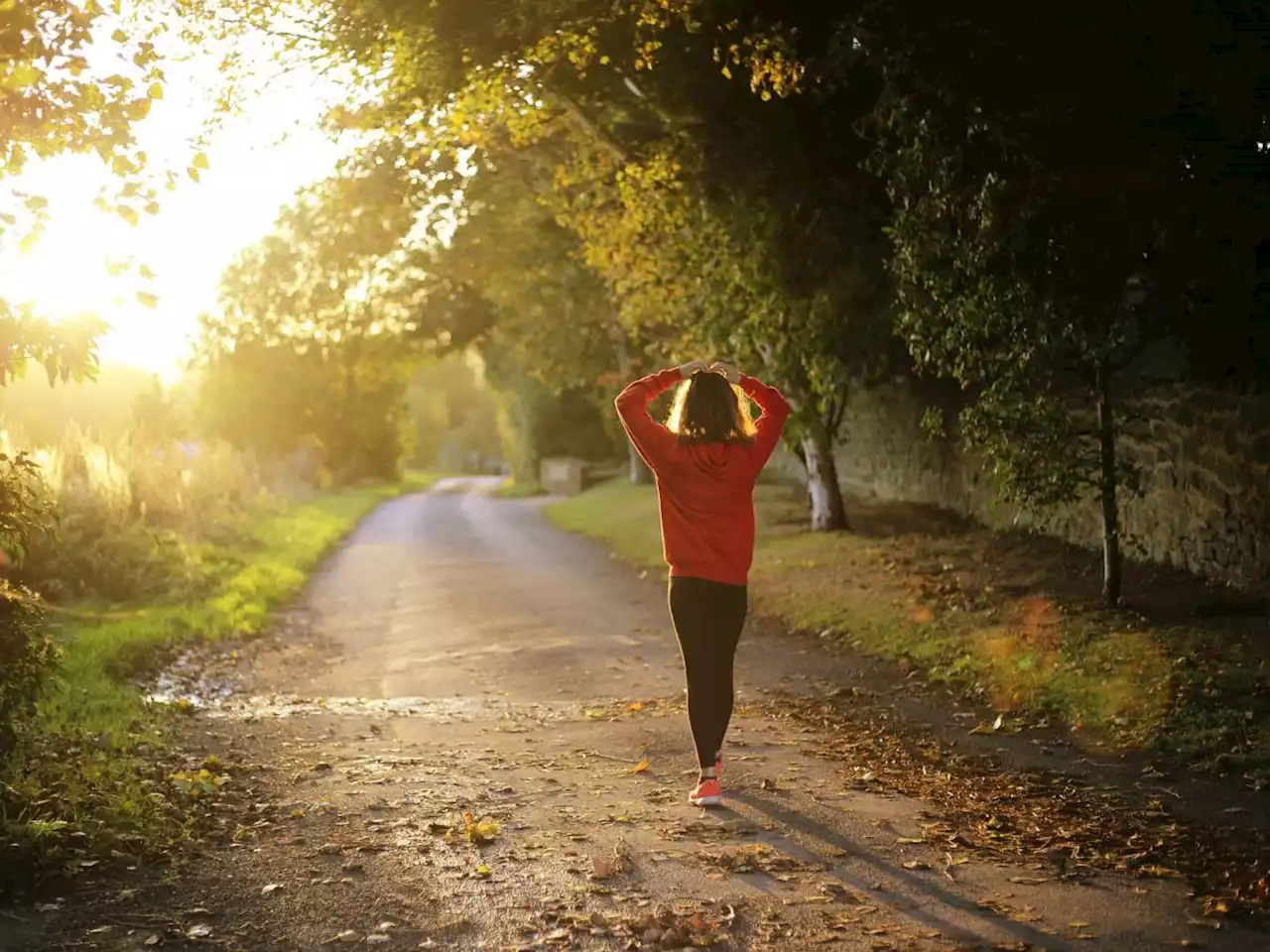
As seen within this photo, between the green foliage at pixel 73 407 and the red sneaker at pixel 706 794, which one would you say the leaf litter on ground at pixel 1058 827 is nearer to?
the red sneaker at pixel 706 794

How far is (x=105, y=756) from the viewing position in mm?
7859

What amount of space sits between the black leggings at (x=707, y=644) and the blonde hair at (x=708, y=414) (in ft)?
2.43

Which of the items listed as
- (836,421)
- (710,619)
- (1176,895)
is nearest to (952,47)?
(710,619)

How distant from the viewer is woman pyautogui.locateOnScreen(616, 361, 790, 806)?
7.09m

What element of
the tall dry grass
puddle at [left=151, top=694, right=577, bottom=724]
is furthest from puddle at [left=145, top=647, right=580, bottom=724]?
the tall dry grass

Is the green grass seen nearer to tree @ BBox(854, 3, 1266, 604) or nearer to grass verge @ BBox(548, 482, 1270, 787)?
grass verge @ BBox(548, 482, 1270, 787)

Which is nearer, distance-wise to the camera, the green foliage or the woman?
the woman

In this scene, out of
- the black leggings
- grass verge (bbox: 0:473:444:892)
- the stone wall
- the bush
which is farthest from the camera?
the stone wall

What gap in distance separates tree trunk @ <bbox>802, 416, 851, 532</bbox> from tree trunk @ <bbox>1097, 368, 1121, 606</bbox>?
9.80 meters

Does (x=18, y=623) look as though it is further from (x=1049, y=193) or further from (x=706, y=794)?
(x=1049, y=193)

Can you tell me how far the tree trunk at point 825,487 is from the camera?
2189 cm

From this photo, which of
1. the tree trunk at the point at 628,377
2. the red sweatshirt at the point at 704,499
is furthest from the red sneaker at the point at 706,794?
the tree trunk at the point at 628,377

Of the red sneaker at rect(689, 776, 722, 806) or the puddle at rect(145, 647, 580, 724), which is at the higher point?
the red sneaker at rect(689, 776, 722, 806)

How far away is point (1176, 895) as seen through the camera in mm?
5480
